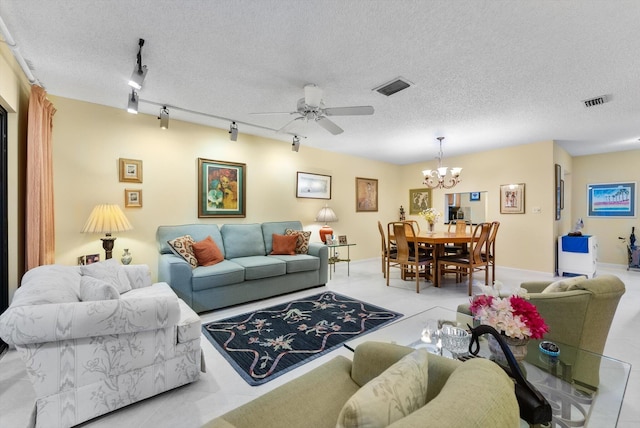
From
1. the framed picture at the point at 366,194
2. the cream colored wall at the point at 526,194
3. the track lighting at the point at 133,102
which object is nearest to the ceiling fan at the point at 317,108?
the track lighting at the point at 133,102

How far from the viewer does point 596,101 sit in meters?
3.13

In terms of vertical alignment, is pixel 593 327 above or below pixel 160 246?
below

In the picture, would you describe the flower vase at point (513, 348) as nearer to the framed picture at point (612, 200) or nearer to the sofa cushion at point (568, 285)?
the sofa cushion at point (568, 285)

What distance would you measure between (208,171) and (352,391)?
12.3ft

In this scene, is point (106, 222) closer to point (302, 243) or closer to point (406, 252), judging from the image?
point (302, 243)

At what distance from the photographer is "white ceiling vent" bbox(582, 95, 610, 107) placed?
305 cm

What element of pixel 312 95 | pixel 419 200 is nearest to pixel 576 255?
pixel 419 200

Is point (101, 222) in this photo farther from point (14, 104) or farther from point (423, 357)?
point (423, 357)

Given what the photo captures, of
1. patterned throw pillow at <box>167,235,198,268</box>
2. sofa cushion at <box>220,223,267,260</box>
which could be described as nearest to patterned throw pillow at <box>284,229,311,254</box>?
sofa cushion at <box>220,223,267,260</box>

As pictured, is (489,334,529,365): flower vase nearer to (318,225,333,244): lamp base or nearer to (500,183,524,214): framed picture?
(318,225,333,244): lamp base

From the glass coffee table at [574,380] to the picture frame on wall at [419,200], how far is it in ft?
17.5

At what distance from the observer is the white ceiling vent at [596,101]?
305 centimetres

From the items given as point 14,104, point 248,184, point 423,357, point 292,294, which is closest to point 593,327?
point 423,357

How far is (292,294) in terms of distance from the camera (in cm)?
394
